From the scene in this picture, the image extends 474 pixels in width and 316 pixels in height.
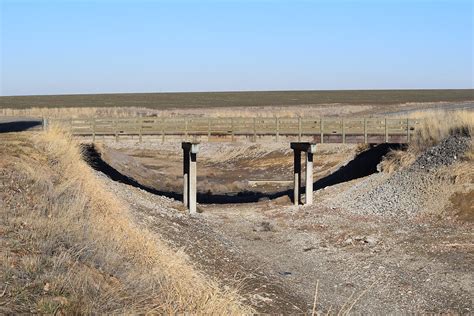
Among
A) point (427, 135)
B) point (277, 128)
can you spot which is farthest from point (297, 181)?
point (427, 135)

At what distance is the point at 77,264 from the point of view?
355 inches

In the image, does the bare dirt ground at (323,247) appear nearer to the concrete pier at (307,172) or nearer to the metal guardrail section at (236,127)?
the concrete pier at (307,172)

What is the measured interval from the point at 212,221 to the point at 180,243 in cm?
769

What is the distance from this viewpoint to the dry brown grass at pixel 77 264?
24.8 feet

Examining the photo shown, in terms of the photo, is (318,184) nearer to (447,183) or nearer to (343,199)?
(343,199)

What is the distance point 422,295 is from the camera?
16750 millimetres

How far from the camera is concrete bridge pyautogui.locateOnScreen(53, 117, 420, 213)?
3250 cm

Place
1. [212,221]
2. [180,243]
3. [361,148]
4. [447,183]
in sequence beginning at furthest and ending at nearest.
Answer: [361,148]
[212,221]
[447,183]
[180,243]

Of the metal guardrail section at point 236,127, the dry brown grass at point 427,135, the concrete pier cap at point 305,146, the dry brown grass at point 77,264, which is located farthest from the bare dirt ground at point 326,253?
the metal guardrail section at point 236,127

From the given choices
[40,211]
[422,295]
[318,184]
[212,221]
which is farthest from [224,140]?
[40,211]

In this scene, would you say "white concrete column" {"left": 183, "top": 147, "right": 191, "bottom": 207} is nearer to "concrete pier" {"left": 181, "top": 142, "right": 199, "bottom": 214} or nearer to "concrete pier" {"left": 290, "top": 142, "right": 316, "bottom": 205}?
"concrete pier" {"left": 181, "top": 142, "right": 199, "bottom": 214}

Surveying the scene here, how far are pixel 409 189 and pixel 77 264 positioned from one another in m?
21.9

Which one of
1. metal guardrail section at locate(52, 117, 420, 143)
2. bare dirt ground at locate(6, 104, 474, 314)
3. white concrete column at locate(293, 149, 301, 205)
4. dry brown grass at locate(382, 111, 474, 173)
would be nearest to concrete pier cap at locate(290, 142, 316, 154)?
metal guardrail section at locate(52, 117, 420, 143)

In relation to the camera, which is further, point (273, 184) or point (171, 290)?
point (273, 184)
